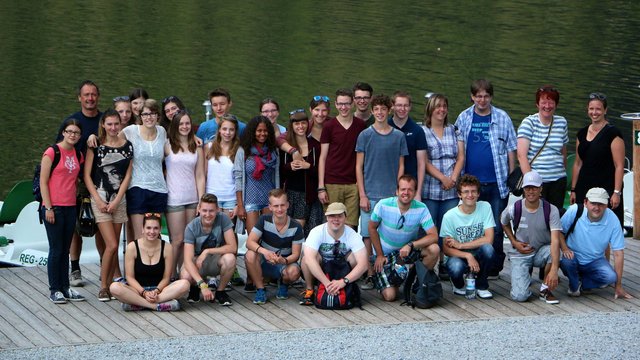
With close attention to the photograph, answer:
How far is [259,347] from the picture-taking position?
809 cm

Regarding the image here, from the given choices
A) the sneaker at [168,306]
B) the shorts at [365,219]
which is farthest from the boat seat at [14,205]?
the shorts at [365,219]

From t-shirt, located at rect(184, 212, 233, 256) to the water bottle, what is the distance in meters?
1.99

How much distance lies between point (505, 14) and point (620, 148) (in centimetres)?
2800

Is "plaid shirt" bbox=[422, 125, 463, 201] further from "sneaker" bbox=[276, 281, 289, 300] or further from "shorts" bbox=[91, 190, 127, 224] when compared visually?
"shorts" bbox=[91, 190, 127, 224]

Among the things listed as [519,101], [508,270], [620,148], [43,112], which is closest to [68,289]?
[508,270]

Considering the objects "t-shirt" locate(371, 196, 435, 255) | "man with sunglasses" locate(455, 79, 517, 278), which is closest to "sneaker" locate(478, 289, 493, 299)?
"man with sunglasses" locate(455, 79, 517, 278)

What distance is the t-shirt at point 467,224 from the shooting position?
929cm

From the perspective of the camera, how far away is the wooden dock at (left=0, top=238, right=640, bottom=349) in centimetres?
842

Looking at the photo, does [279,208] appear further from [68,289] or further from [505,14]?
[505,14]

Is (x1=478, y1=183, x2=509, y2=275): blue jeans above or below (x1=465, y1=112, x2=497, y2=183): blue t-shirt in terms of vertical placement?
below

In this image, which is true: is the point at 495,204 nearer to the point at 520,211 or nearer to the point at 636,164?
the point at 520,211

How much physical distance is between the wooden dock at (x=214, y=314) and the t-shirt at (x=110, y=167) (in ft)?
3.05

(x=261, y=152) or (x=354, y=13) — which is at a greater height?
(x=354, y=13)

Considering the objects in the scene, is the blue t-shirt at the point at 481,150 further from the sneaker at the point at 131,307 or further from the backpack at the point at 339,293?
the sneaker at the point at 131,307
